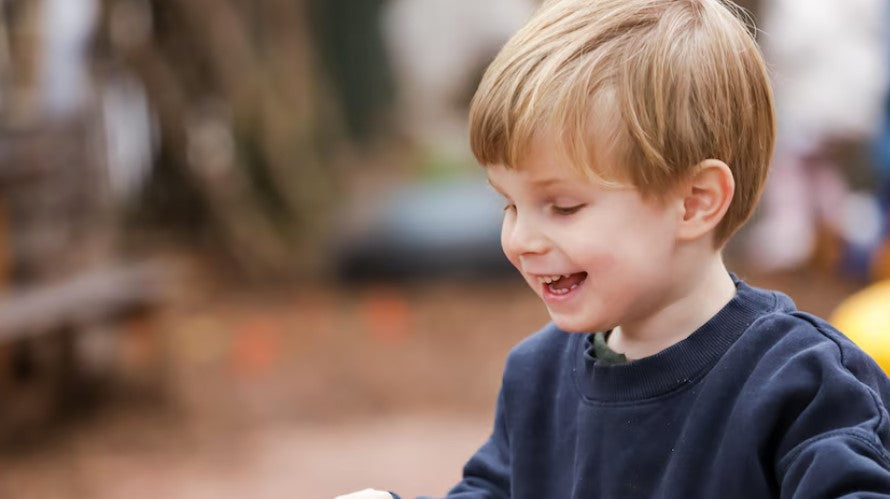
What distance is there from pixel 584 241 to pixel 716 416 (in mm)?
243

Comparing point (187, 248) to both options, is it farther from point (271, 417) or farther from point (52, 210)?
point (271, 417)

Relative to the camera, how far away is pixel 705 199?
145cm

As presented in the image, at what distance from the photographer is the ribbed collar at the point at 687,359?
145 centimetres

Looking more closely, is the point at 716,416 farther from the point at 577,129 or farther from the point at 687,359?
the point at 577,129

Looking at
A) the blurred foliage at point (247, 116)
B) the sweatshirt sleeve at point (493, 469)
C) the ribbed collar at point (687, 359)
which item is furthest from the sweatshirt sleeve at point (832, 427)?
the blurred foliage at point (247, 116)

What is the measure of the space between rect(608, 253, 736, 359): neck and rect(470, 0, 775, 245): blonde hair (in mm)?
103

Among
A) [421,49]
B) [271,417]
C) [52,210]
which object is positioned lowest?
[271,417]

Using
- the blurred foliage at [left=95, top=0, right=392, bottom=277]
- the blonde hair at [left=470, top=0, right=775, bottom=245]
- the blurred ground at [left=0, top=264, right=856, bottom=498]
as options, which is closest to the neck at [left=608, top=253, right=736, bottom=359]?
the blonde hair at [left=470, top=0, right=775, bottom=245]

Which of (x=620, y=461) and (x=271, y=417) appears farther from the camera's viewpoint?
(x=271, y=417)

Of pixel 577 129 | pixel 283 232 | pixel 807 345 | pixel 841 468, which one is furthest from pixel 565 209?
pixel 283 232

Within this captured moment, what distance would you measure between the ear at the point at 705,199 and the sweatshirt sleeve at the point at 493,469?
0.38m

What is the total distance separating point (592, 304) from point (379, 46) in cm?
761

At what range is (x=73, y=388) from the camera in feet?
18.6

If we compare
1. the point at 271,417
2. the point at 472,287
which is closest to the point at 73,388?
the point at 271,417
